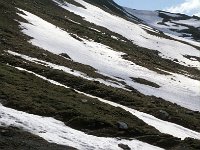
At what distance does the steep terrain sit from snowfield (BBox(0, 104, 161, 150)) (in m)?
0.06

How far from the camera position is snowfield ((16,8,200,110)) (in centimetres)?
5078

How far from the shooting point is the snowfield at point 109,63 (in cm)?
5078

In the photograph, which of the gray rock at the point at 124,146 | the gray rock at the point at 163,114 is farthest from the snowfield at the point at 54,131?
the gray rock at the point at 163,114

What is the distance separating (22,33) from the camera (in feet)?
178

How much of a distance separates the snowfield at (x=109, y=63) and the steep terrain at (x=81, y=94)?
0.19 m

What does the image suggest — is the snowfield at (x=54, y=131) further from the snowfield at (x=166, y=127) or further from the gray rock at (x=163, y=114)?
the gray rock at (x=163, y=114)

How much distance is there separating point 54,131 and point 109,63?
3374cm

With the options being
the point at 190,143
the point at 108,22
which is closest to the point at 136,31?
the point at 108,22

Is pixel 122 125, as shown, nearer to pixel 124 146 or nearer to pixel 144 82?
pixel 124 146

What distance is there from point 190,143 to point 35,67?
1609cm

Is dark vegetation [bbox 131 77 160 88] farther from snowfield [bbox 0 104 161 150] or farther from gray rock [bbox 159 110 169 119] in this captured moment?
snowfield [bbox 0 104 161 150]

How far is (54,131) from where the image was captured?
79.9ft

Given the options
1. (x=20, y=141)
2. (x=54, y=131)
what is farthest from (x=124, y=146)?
(x=20, y=141)

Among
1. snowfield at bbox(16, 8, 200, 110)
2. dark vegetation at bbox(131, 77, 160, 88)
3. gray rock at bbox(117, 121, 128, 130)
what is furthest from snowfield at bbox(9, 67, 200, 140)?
dark vegetation at bbox(131, 77, 160, 88)
